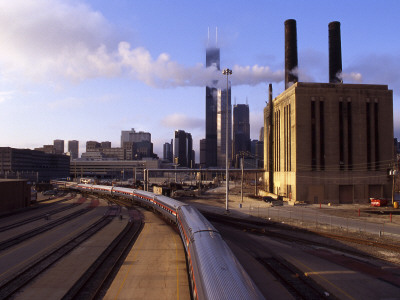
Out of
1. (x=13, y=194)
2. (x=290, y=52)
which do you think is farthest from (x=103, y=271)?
(x=290, y=52)

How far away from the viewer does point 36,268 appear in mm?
18531

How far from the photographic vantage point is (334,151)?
2367 inches

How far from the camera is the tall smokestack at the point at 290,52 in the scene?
8194 cm

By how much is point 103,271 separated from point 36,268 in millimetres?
4227

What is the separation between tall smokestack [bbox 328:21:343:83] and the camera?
79912 mm

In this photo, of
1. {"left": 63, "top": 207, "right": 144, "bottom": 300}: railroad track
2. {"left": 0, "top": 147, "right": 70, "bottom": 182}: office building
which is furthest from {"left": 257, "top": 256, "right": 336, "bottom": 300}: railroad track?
{"left": 0, "top": 147, "right": 70, "bottom": 182}: office building

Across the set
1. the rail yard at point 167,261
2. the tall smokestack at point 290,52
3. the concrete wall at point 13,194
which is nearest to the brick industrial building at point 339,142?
the tall smokestack at point 290,52

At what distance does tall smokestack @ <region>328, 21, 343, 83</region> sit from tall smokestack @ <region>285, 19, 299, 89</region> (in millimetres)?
8962

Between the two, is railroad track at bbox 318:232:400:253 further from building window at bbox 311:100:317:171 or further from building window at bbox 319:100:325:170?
building window at bbox 319:100:325:170

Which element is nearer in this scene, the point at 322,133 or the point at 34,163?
the point at 322,133

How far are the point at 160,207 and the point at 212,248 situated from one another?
25561 millimetres

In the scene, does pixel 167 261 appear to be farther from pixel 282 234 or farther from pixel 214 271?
pixel 282 234

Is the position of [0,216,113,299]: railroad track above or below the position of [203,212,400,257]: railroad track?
above

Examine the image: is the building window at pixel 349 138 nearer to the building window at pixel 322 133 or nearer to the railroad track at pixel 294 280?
the building window at pixel 322 133
